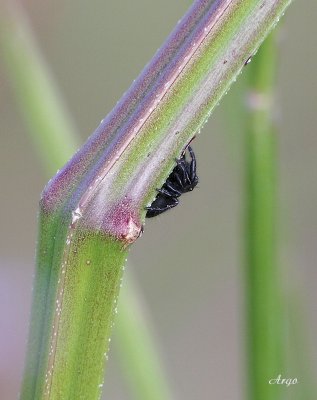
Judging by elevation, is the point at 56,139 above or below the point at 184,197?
below

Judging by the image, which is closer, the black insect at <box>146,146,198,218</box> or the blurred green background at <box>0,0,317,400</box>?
the black insect at <box>146,146,198,218</box>

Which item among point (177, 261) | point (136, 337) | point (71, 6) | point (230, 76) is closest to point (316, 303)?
point (177, 261)

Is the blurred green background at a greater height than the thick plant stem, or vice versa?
the blurred green background

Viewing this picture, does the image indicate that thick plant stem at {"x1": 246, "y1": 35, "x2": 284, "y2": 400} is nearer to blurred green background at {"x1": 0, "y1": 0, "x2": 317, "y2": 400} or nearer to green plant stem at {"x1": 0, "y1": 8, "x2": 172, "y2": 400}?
green plant stem at {"x1": 0, "y1": 8, "x2": 172, "y2": 400}

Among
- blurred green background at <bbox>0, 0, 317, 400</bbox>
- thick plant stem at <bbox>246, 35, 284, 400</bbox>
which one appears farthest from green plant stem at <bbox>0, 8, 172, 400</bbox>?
blurred green background at <bbox>0, 0, 317, 400</bbox>

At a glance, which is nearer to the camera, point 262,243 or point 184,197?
point 262,243

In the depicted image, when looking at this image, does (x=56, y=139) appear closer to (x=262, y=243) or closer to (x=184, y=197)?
(x=262, y=243)

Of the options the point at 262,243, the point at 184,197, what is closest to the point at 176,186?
the point at 262,243
